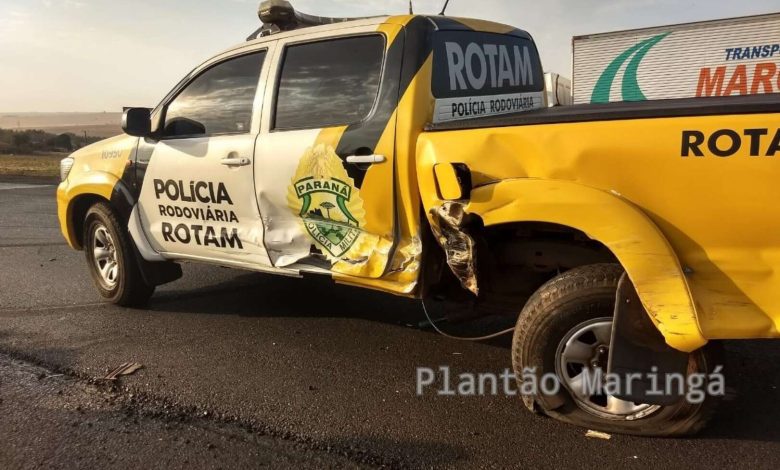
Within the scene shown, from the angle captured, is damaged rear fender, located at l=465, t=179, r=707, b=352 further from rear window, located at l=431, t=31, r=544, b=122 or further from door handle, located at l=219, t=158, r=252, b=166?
door handle, located at l=219, t=158, r=252, b=166

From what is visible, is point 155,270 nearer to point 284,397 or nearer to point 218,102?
point 218,102

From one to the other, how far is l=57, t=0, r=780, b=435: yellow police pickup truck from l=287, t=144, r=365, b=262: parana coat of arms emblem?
0.01 m

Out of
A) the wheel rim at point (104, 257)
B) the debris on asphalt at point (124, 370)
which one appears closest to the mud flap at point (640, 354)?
the debris on asphalt at point (124, 370)

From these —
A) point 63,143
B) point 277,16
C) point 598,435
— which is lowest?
point 63,143

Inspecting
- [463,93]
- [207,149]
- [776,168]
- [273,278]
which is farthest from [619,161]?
[273,278]

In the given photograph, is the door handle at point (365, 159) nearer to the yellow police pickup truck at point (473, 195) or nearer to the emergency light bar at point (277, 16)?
the yellow police pickup truck at point (473, 195)

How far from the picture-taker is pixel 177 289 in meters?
5.60

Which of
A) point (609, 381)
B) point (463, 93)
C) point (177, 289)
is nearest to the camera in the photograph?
point (609, 381)

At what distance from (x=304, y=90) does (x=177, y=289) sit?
2687 millimetres

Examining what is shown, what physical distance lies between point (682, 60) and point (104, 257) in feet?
58.9

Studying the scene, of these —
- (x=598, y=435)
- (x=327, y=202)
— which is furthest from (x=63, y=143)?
(x=598, y=435)

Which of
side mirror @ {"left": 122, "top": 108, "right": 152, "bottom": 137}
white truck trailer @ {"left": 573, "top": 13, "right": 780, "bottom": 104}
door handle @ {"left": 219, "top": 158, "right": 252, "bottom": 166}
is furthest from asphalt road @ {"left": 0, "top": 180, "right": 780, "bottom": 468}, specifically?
white truck trailer @ {"left": 573, "top": 13, "right": 780, "bottom": 104}

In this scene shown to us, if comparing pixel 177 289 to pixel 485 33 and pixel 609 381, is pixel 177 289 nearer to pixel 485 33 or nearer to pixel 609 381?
pixel 485 33

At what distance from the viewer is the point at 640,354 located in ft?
8.75
